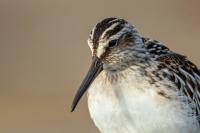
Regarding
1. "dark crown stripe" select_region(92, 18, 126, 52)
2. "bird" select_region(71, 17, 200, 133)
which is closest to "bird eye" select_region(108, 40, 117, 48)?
"bird" select_region(71, 17, 200, 133)

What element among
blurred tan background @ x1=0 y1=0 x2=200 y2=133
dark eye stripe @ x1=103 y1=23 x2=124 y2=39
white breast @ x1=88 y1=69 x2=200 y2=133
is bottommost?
blurred tan background @ x1=0 y1=0 x2=200 y2=133

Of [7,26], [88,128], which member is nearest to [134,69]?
[88,128]

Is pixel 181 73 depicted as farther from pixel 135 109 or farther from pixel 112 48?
pixel 112 48

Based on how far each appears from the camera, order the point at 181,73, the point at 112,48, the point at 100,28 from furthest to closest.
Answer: the point at 181,73
the point at 112,48
the point at 100,28

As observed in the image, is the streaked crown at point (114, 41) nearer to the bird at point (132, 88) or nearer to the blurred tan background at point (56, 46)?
the bird at point (132, 88)

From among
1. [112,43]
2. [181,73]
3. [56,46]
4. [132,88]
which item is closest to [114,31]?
[112,43]

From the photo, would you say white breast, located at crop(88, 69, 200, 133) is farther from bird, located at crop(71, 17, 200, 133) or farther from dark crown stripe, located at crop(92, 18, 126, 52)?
dark crown stripe, located at crop(92, 18, 126, 52)
